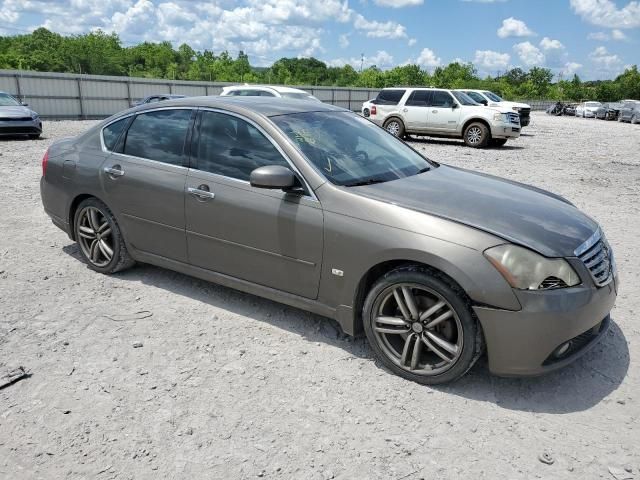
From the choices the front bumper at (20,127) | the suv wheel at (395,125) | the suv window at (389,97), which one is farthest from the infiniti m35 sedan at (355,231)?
the suv window at (389,97)

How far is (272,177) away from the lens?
135 inches

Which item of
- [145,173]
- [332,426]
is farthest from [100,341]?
[332,426]

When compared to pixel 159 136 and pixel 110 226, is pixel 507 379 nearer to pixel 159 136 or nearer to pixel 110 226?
pixel 159 136

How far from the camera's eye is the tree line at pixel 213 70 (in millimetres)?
78250

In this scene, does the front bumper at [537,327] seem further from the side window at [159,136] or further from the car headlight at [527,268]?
the side window at [159,136]

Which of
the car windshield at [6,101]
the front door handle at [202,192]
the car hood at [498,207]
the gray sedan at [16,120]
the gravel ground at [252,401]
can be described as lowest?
the gravel ground at [252,401]

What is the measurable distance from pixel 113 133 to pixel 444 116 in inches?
570

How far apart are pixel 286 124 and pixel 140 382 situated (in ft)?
6.60

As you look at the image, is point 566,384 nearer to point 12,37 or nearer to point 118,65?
point 118,65

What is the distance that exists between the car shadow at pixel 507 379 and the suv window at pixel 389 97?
15.3 meters

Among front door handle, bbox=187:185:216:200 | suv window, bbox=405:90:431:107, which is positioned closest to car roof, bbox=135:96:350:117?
front door handle, bbox=187:185:216:200

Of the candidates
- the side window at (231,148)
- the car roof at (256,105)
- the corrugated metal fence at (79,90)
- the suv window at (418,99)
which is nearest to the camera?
the side window at (231,148)

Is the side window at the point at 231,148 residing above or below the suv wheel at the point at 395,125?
above

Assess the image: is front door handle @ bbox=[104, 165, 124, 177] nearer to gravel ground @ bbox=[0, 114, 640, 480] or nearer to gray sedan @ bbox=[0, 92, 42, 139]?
gravel ground @ bbox=[0, 114, 640, 480]
